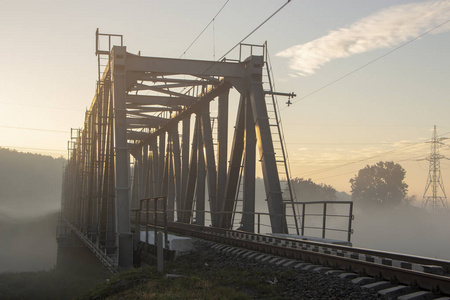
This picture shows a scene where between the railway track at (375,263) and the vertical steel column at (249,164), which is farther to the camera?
the vertical steel column at (249,164)

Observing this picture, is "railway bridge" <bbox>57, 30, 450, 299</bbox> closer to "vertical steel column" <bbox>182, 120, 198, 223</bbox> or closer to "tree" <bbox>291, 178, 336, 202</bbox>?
"vertical steel column" <bbox>182, 120, 198, 223</bbox>

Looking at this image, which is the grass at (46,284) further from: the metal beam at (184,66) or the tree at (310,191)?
the tree at (310,191)

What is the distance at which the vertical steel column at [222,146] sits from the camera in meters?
27.0

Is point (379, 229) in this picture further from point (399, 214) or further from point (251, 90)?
point (251, 90)

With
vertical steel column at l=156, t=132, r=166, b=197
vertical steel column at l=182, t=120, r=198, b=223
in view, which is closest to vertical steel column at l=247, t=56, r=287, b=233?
vertical steel column at l=182, t=120, r=198, b=223

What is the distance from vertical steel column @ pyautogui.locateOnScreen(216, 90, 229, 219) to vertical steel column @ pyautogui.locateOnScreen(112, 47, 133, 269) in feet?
16.5

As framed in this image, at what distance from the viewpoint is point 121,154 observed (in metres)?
23.8

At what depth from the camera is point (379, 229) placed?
14838 cm

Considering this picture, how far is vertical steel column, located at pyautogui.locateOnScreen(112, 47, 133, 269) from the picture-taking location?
889 inches

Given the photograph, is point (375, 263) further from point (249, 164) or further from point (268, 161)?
point (249, 164)

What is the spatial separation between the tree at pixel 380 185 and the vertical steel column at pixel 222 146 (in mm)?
119955

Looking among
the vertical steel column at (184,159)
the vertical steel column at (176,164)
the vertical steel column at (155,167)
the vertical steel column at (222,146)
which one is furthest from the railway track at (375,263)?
the vertical steel column at (155,167)

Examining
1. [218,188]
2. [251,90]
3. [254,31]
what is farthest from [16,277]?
[254,31]

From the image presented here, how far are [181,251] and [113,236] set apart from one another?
1045 cm
